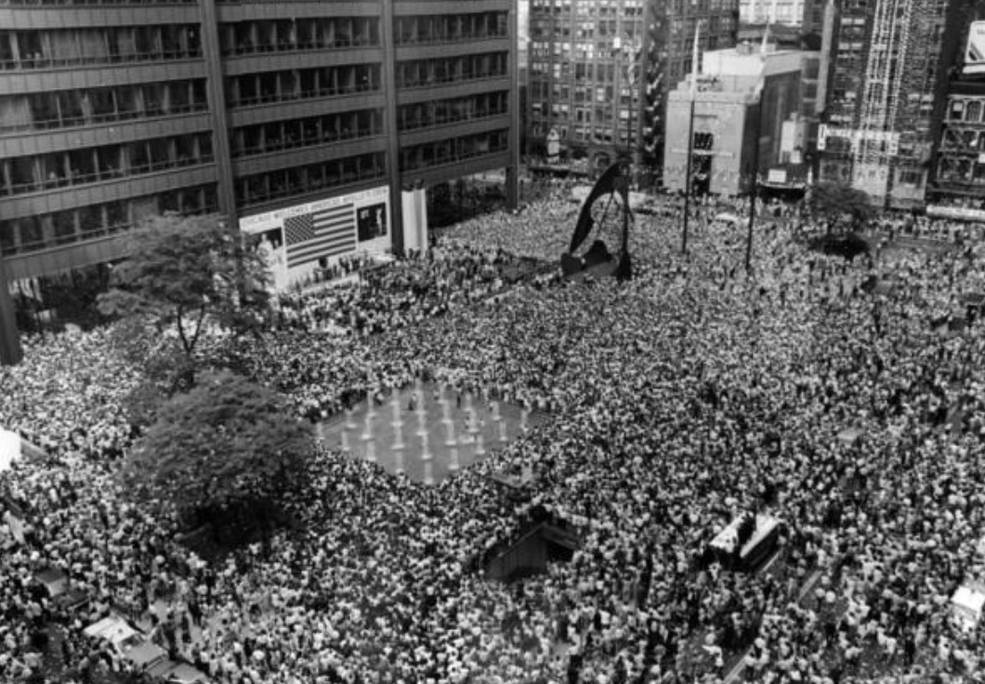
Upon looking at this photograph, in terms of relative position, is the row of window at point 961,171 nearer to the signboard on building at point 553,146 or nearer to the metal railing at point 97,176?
the signboard on building at point 553,146

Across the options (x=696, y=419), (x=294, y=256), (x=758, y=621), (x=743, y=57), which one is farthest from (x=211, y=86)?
(x=743, y=57)

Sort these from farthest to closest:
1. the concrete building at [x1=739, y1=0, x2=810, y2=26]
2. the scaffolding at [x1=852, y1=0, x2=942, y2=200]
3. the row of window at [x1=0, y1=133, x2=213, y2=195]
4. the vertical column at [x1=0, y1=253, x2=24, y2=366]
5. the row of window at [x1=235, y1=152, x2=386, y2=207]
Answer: the concrete building at [x1=739, y1=0, x2=810, y2=26]
the scaffolding at [x1=852, y1=0, x2=942, y2=200]
the row of window at [x1=235, y1=152, x2=386, y2=207]
the row of window at [x1=0, y1=133, x2=213, y2=195]
the vertical column at [x1=0, y1=253, x2=24, y2=366]

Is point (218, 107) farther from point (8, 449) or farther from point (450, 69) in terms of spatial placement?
point (8, 449)

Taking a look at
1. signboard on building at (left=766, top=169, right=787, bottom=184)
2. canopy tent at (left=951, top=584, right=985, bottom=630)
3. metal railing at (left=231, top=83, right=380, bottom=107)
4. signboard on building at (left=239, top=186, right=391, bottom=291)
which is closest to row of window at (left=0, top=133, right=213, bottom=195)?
metal railing at (left=231, top=83, right=380, bottom=107)

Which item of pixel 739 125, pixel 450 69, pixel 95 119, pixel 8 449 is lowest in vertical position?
pixel 8 449

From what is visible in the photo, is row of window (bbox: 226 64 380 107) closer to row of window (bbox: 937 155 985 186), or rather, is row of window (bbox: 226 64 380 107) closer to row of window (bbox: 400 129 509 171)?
row of window (bbox: 400 129 509 171)

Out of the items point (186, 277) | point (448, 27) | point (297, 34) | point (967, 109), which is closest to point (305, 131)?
point (297, 34)
